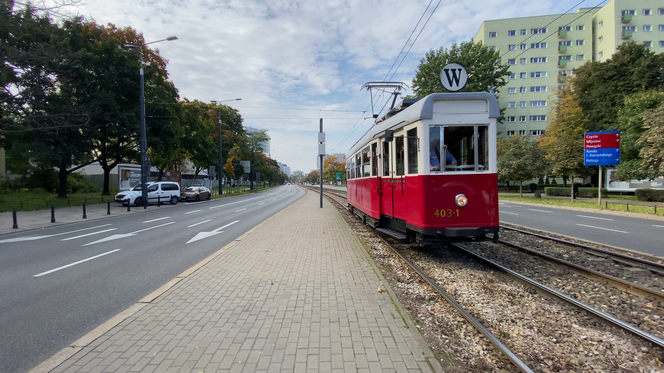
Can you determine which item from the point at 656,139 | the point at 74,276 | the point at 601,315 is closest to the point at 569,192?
the point at 656,139

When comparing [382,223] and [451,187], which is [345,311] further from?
[382,223]

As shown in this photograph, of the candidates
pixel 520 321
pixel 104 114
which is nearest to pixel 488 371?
pixel 520 321

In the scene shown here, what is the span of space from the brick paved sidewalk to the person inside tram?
2.29 meters

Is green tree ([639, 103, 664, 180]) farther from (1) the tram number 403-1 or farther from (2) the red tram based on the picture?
(1) the tram number 403-1

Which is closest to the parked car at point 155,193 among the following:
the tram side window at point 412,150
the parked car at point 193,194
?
the parked car at point 193,194

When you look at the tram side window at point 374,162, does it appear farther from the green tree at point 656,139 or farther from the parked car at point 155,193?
the parked car at point 155,193

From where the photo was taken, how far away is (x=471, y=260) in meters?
7.00

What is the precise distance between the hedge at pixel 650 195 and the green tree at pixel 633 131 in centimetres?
113

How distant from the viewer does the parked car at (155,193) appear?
2267 centimetres

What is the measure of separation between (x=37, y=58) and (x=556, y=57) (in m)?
69.8

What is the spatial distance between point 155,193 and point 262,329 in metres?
25.5

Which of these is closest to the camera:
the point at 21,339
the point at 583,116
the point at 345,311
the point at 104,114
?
the point at 21,339

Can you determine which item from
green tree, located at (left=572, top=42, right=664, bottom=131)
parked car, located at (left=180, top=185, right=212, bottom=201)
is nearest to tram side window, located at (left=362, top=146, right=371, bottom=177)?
parked car, located at (left=180, top=185, right=212, bottom=201)

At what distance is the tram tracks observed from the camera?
3.14 m
